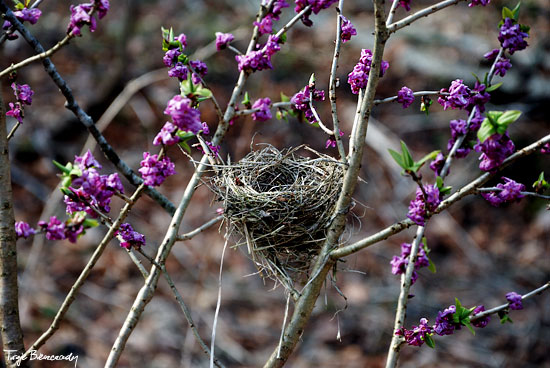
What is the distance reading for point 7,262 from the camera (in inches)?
64.3

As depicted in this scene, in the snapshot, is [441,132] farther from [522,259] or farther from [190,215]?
[190,215]

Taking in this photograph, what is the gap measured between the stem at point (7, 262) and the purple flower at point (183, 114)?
64cm

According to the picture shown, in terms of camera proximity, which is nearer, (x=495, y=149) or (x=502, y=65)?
(x=495, y=149)

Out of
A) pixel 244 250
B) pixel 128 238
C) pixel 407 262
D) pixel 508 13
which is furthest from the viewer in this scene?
pixel 244 250

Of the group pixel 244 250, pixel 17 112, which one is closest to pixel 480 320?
pixel 17 112

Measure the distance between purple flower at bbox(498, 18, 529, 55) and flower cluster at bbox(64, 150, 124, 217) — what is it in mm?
1143

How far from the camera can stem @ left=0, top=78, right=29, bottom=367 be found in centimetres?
160

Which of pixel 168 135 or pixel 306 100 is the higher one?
pixel 306 100

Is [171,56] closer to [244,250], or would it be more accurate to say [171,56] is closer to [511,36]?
[511,36]

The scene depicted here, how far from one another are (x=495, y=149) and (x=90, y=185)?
1.02 metres

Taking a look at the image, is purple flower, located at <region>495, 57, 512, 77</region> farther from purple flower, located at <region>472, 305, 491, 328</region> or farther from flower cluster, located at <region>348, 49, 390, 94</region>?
→ purple flower, located at <region>472, 305, 491, 328</region>

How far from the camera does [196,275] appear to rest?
16.7 ft

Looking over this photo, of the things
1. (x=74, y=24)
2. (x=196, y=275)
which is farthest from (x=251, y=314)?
(x=74, y=24)

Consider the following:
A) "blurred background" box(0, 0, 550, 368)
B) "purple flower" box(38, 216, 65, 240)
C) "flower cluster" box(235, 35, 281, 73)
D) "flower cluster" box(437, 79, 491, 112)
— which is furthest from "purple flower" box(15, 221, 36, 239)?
"blurred background" box(0, 0, 550, 368)
